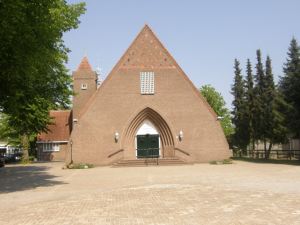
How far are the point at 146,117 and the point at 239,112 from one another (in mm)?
18120

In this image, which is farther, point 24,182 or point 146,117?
point 146,117

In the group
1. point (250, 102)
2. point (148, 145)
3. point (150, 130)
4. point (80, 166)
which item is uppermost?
point (250, 102)

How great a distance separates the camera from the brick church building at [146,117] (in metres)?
35.4

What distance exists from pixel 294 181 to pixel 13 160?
45404 millimetres

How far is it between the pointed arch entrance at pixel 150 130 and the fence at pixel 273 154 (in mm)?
11716

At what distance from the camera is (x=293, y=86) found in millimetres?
32875

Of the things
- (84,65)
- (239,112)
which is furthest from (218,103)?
(84,65)

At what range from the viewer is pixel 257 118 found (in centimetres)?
4600

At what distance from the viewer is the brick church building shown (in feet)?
116

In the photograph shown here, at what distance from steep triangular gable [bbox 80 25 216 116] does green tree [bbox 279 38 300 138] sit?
7660 millimetres

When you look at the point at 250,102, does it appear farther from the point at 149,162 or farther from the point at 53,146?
the point at 53,146

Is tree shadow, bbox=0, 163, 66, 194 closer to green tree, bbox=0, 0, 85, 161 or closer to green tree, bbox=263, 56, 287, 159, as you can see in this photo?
green tree, bbox=0, 0, 85, 161

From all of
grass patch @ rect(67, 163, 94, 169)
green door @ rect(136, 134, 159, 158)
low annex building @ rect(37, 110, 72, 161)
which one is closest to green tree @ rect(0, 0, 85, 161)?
grass patch @ rect(67, 163, 94, 169)

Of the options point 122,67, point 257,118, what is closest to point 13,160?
point 122,67
